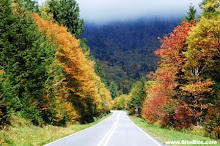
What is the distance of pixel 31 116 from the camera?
15555 millimetres

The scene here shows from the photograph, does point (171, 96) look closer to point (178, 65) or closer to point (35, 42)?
point (178, 65)

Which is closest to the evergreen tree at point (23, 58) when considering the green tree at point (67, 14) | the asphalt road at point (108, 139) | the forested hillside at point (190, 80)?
the asphalt road at point (108, 139)

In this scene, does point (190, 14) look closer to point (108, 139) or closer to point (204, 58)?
point (204, 58)

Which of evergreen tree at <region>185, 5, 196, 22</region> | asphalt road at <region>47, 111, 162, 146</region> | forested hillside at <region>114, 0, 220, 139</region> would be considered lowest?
asphalt road at <region>47, 111, 162, 146</region>

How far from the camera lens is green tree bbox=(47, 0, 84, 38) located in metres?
36.9

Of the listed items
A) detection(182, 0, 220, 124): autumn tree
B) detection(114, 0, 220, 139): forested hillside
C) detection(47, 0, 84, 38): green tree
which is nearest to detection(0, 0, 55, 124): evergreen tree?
detection(114, 0, 220, 139): forested hillside

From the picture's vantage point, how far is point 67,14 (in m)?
38.4

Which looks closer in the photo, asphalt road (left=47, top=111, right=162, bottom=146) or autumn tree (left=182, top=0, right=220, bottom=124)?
asphalt road (left=47, top=111, right=162, bottom=146)

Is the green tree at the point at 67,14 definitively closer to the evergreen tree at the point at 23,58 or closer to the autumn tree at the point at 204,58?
the evergreen tree at the point at 23,58

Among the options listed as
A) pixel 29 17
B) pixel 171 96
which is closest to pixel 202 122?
pixel 171 96

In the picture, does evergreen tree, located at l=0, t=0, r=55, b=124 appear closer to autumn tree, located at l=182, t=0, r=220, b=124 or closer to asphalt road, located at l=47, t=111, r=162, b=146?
asphalt road, located at l=47, t=111, r=162, b=146

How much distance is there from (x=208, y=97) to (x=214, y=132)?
14.5 ft

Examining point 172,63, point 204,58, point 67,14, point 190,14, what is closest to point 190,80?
point 172,63

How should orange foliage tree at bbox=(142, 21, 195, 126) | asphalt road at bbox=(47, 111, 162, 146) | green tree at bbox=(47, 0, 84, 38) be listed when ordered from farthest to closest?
green tree at bbox=(47, 0, 84, 38)
orange foliage tree at bbox=(142, 21, 195, 126)
asphalt road at bbox=(47, 111, 162, 146)
